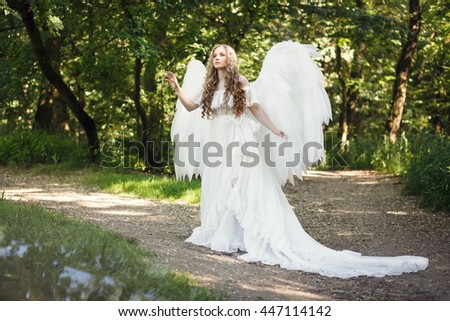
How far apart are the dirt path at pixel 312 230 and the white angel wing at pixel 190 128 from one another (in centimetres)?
88

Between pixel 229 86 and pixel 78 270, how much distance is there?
296 centimetres

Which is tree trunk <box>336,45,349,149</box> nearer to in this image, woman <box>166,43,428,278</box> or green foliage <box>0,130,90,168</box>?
green foliage <box>0,130,90,168</box>

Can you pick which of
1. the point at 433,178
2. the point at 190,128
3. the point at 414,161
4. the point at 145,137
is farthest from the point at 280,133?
the point at 145,137

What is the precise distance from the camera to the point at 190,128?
7.57 meters

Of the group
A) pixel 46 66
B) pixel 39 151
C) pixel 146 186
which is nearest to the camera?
pixel 146 186

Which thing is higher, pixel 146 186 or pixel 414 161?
pixel 414 161

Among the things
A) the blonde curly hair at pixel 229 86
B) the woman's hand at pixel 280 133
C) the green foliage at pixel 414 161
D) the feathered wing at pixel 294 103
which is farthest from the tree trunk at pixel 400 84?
the blonde curly hair at pixel 229 86

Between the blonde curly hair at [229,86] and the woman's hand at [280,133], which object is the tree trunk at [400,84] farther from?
the blonde curly hair at [229,86]

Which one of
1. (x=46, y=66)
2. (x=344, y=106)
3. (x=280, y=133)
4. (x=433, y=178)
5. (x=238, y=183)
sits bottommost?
(x=433, y=178)

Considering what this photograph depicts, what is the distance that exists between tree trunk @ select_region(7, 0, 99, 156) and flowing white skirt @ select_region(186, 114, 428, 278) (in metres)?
6.80

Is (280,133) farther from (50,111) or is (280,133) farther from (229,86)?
(50,111)

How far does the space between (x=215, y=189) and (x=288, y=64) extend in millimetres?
1578

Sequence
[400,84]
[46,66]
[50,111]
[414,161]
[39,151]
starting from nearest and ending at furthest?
[414,161] → [46,66] → [39,151] → [50,111] → [400,84]

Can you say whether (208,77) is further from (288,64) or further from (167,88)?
(167,88)
